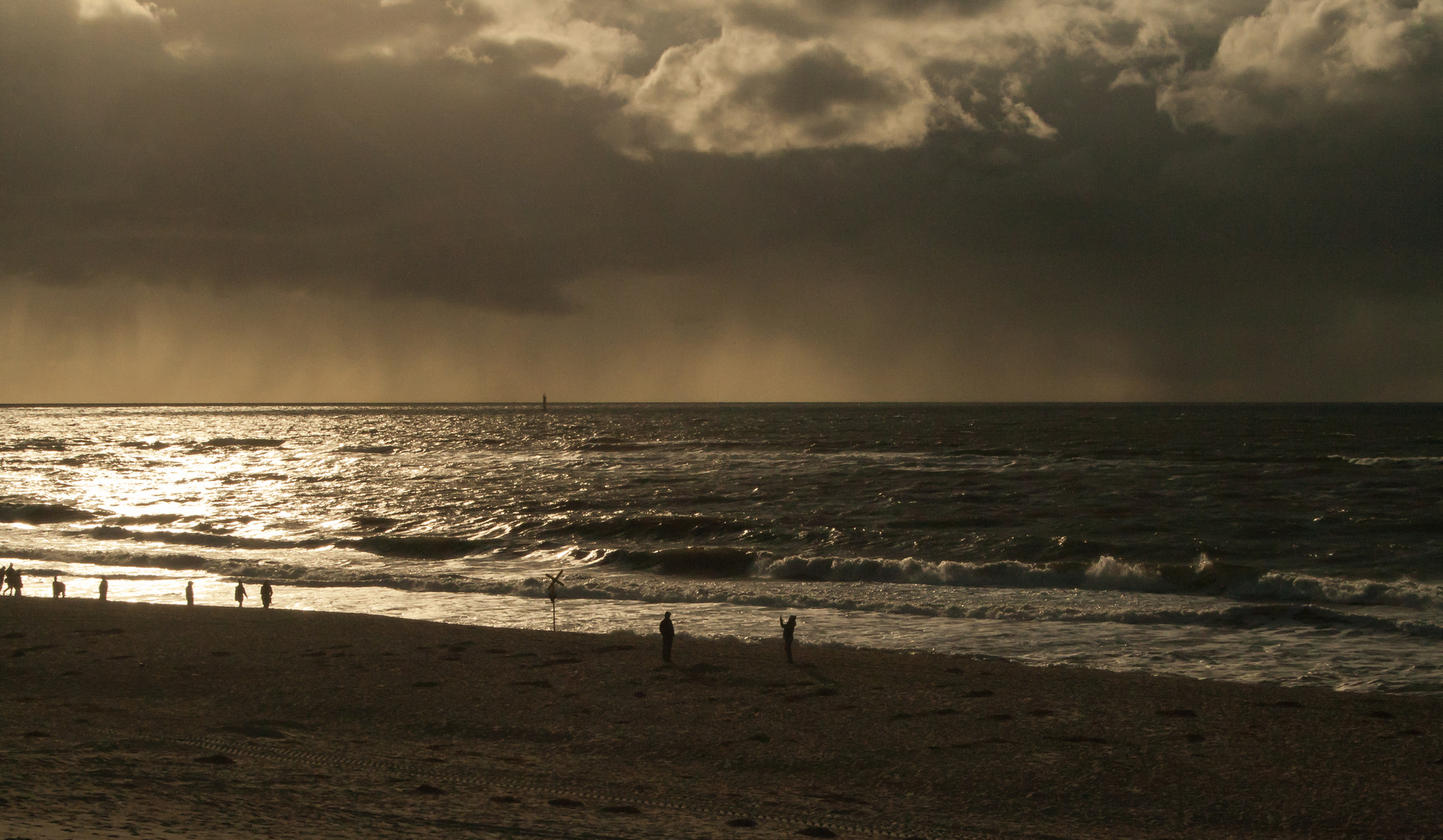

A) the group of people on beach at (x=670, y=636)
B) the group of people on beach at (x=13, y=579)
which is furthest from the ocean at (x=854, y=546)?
the group of people on beach at (x=670, y=636)

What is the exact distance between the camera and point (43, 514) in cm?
5222

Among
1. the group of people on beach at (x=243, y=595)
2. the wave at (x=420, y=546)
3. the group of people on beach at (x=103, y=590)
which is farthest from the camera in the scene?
the wave at (x=420, y=546)

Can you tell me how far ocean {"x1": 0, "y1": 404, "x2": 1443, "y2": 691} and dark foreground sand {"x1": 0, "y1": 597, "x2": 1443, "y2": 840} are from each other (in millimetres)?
4124

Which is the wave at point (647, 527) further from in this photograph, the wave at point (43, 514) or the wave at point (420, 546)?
the wave at point (43, 514)

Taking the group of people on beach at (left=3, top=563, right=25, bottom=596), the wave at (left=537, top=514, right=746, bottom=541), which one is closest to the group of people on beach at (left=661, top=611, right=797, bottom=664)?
the group of people on beach at (left=3, top=563, right=25, bottom=596)

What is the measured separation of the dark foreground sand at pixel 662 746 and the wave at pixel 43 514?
34.8 meters

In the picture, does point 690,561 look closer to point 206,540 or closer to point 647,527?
point 647,527

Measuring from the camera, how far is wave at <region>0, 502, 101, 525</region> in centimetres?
5103

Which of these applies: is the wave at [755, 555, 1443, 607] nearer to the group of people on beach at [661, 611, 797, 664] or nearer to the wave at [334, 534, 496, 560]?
the wave at [334, 534, 496, 560]

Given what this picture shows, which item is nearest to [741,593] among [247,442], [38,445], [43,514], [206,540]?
[206,540]

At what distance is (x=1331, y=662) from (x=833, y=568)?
15.8 meters

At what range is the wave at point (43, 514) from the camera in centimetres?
5103

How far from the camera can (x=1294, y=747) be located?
47.0 feet

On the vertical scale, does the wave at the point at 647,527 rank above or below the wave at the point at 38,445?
below
